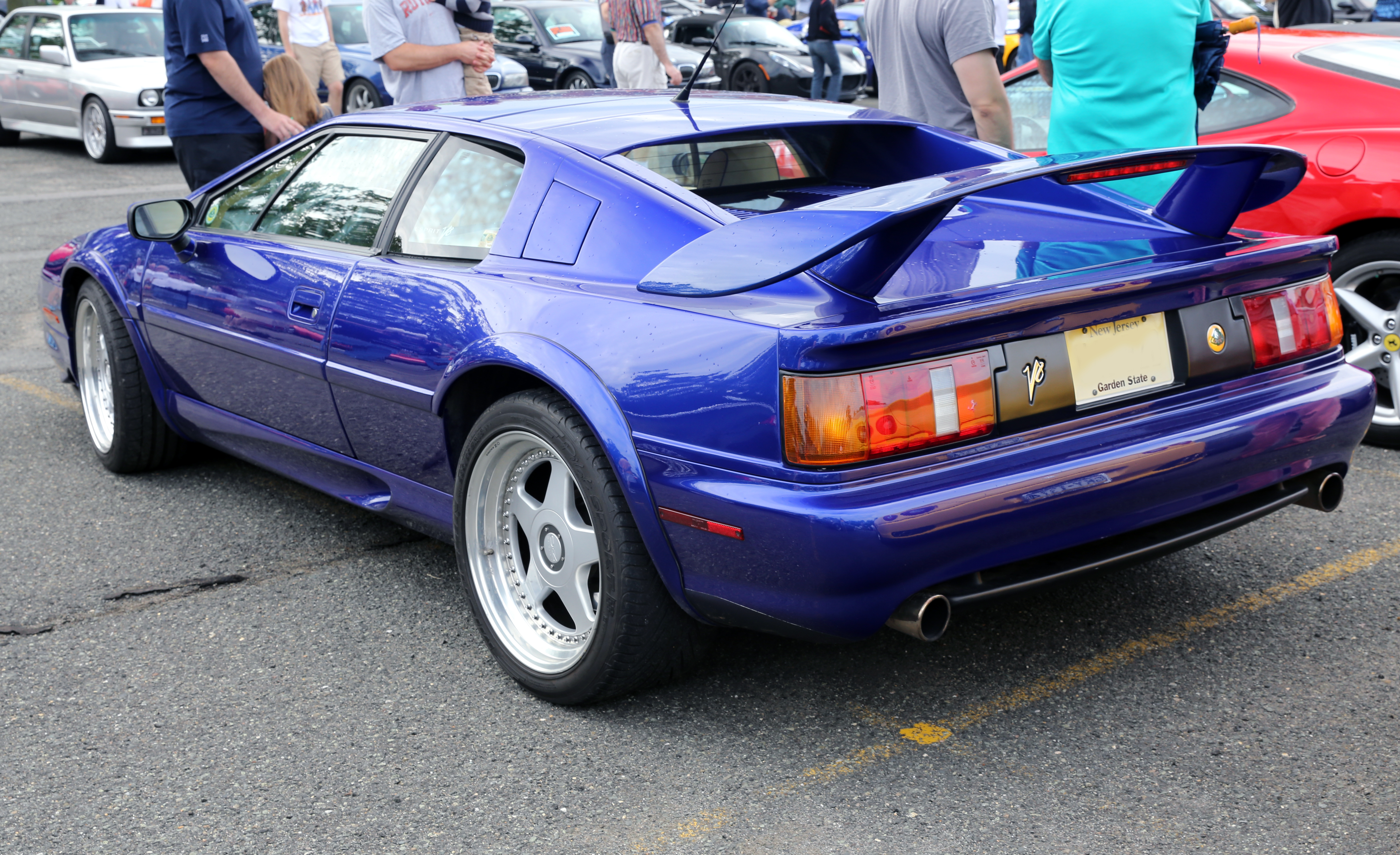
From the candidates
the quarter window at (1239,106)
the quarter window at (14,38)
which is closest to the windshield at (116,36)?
the quarter window at (14,38)

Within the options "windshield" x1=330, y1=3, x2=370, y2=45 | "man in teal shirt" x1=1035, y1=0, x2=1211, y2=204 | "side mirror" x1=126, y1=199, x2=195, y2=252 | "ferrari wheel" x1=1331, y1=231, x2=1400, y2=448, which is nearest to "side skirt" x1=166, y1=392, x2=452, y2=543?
"side mirror" x1=126, y1=199, x2=195, y2=252

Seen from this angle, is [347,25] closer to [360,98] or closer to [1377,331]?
[360,98]

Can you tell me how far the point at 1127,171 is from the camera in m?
2.71

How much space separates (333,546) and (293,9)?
6346 millimetres

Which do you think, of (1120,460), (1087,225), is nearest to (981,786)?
(1120,460)

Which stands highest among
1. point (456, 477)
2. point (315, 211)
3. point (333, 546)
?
point (315, 211)

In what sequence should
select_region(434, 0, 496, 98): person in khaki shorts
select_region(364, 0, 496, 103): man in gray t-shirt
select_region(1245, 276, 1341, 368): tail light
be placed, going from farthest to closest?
select_region(434, 0, 496, 98): person in khaki shorts < select_region(364, 0, 496, 103): man in gray t-shirt < select_region(1245, 276, 1341, 368): tail light

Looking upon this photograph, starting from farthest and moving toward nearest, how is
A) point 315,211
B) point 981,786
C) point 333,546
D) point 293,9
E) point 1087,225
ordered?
point 293,9
point 333,546
point 315,211
point 1087,225
point 981,786

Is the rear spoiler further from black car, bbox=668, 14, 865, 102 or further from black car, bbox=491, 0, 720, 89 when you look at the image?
black car, bbox=668, 14, 865, 102

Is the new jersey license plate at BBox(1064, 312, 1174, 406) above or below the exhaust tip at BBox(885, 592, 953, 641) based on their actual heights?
above

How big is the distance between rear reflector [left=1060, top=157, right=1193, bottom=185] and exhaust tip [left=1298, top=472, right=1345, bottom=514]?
0.77m

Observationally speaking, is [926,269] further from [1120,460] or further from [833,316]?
[1120,460]

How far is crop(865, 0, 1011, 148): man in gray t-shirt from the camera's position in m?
4.54

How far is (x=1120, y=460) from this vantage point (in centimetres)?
255
